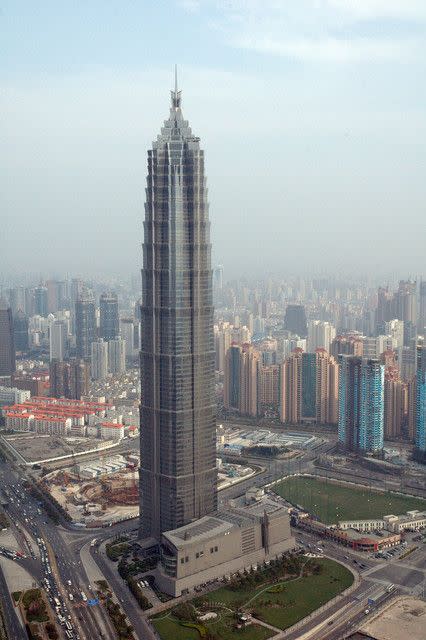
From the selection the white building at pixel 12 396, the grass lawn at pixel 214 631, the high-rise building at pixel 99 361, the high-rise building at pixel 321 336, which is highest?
the high-rise building at pixel 321 336

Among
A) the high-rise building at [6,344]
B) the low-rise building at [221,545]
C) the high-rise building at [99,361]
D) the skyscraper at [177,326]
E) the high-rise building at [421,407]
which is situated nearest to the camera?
the low-rise building at [221,545]

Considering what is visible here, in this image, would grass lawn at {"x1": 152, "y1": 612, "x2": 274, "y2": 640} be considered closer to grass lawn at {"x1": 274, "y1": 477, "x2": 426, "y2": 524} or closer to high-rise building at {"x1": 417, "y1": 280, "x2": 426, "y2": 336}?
grass lawn at {"x1": 274, "y1": 477, "x2": 426, "y2": 524}

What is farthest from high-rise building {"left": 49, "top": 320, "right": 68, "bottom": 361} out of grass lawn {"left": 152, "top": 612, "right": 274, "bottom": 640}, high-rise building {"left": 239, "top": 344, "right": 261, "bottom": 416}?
grass lawn {"left": 152, "top": 612, "right": 274, "bottom": 640}

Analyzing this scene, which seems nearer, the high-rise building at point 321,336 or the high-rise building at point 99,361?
the high-rise building at point 99,361

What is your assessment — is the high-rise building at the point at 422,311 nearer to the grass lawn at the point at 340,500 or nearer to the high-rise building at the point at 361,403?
the high-rise building at the point at 361,403

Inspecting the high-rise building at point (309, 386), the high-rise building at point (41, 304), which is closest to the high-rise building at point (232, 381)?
the high-rise building at point (309, 386)

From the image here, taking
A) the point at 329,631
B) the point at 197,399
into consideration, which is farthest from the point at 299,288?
the point at 329,631
